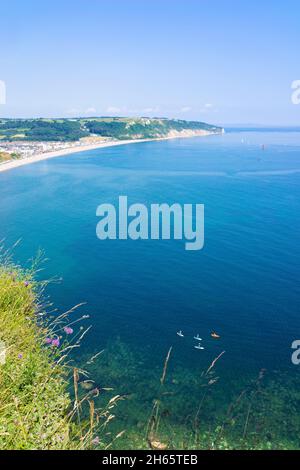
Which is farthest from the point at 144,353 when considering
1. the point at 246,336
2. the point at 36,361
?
the point at 36,361

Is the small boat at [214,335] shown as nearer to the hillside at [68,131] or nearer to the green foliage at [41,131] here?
the hillside at [68,131]

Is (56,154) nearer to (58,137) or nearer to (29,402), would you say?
(58,137)

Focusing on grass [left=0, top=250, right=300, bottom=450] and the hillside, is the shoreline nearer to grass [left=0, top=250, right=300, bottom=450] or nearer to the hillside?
the hillside

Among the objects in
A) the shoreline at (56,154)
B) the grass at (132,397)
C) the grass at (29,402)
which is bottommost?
the grass at (132,397)

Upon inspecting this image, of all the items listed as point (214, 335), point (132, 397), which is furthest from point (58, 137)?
point (132, 397)

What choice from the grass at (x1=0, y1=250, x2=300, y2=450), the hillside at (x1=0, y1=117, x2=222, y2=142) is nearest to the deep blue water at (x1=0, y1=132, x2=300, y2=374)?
the grass at (x1=0, y1=250, x2=300, y2=450)

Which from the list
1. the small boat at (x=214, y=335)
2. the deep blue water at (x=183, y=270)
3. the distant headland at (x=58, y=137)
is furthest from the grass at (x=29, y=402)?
the distant headland at (x=58, y=137)
